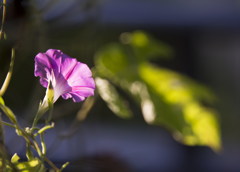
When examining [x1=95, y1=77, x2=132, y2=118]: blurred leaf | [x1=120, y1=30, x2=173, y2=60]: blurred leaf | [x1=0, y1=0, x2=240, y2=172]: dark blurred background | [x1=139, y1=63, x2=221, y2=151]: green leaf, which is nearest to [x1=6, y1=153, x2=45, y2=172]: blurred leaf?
[x1=95, y1=77, x2=132, y2=118]: blurred leaf

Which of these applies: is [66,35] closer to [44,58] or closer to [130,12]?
[130,12]

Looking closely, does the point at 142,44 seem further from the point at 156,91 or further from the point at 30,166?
the point at 30,166

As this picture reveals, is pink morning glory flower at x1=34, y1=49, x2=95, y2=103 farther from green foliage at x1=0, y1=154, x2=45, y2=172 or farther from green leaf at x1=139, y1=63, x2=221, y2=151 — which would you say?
green leaf at x1=139, y1=63, x2=221, y2=151

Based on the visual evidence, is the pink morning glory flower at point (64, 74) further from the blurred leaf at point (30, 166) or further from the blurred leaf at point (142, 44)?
the blurred leaf at point (142, 44)

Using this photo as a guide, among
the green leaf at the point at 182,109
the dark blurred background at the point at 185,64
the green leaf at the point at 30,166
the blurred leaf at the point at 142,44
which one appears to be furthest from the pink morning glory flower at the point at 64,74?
the dark blurred background at the point at 185,64

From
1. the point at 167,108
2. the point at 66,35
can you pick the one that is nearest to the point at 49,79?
the point at 167,108
